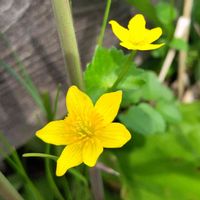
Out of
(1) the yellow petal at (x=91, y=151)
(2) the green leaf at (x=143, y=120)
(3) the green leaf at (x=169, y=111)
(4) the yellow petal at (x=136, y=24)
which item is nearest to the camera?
(1) the yellow petal at (x=91, y=151)

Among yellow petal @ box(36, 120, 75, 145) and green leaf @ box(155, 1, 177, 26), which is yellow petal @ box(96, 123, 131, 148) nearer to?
yellow petal @ box(36, 120, 75, 145)

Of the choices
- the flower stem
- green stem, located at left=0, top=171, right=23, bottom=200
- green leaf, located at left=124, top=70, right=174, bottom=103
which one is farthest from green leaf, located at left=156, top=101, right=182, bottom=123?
green stem, located at left=0, top=171, right=23, bottom=200

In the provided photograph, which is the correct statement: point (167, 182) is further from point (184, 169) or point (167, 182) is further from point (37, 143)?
point (37, 143)

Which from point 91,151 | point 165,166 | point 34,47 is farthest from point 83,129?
point 165,166

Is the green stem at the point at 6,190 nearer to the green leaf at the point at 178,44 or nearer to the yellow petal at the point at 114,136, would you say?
the yellow petal at the point at 114,136

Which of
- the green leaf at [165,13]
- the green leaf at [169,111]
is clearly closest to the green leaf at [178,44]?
the green leaf at [165,13]

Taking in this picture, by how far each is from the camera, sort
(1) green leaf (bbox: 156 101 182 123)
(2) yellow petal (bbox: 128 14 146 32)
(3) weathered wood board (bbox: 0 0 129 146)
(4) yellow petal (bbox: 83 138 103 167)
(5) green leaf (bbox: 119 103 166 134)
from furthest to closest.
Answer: (1) green leaf (bbox: 156 101 182 123) → (5) green leaf (bbox: 119 103 166 134) → (3) weathered wood board (bbox: 0 0 129 146) → (2) yellow petal (bbox: 128 14 146 32) → (4) yellow petal (bbox: 83 138 103 167)
